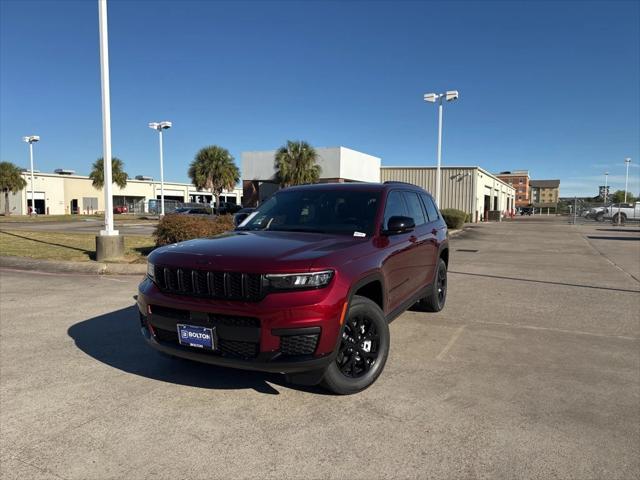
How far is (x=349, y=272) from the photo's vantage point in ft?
11.9

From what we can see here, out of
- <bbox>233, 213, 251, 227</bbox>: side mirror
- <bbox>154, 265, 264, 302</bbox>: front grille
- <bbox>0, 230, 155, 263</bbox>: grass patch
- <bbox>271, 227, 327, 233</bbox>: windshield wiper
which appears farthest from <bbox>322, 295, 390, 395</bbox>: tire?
<bbox>0, 230, 155, 263</bbox>: grass patch

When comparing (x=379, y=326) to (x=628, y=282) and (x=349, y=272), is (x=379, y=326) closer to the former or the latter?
(x=349, y=272)

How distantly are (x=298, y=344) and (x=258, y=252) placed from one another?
30.0 inches

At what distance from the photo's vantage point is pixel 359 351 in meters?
3.89

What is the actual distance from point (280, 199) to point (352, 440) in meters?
2.96

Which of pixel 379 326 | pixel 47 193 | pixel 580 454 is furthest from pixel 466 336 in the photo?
pixel 47 193

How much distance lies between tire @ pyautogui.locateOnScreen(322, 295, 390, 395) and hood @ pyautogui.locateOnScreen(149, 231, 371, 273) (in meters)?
0.51

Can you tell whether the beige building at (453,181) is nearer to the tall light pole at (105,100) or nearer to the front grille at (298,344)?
the tall light pole at (105,100)

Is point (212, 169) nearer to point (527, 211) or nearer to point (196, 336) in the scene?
point (196, 336)

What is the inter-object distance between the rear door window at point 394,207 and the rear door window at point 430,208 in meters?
1.14

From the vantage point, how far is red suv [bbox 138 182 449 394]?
3.29 meters

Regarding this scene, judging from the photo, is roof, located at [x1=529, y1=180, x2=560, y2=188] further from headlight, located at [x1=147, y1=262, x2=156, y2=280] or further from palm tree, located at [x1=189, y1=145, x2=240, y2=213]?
headlight, located at [x1=147, y1=262, x2=156, y2=280]

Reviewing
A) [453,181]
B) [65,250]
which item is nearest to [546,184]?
[453,181]

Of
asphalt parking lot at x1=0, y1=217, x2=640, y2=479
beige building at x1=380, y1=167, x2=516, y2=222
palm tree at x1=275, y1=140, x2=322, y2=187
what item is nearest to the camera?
asphalt parking lot at x1=0, y1=217, x2=640, y2=479
